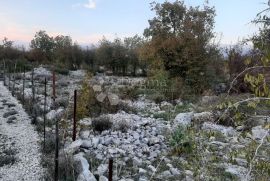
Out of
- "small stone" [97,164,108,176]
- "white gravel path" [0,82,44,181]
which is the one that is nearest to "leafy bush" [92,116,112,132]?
"white gravel path" [0,82,44,181]

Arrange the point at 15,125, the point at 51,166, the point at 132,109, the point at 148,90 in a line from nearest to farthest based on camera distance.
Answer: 1. the point at 51,166
2. the point at 15,125
3. the point at 132,109
4. the point at 148,90

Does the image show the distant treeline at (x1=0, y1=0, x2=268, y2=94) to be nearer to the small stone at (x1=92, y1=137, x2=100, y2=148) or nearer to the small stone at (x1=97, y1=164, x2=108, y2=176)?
the small stone at (x1=92, y1=137, x2=100, y2=148)

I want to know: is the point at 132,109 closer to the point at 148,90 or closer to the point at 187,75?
the point at 148,90

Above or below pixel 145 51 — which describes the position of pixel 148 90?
below

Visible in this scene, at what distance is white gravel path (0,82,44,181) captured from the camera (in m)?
6.53

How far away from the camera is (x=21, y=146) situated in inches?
320

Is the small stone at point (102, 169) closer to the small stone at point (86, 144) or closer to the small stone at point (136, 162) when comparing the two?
the small stone at point (136, 162)

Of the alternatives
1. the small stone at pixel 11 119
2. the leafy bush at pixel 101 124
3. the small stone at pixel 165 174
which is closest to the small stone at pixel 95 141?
the leafy bush at pixel 101 124

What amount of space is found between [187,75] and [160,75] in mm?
1797

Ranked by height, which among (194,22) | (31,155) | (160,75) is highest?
(194,22)

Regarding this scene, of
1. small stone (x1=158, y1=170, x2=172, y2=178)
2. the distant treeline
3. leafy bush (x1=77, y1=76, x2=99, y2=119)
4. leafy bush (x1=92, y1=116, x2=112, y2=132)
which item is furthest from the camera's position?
the distant treeline

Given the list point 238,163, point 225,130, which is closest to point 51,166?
point 238,163

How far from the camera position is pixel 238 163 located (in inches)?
266

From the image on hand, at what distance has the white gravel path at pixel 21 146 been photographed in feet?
21.4
